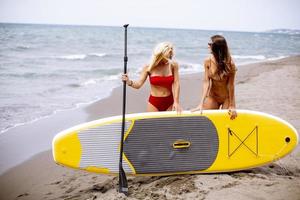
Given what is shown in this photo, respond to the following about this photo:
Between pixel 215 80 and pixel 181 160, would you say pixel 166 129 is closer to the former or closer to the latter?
pixel 181 160

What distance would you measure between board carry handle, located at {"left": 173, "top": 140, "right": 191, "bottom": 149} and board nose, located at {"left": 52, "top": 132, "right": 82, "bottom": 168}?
101 centimetres

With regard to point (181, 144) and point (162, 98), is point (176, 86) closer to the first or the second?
point (162, 98)

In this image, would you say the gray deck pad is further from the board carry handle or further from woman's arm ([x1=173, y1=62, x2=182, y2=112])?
woman's arm ([x1=173, y1=62, x2=182, y2=112])

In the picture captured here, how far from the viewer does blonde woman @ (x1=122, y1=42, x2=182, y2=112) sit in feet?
12.2

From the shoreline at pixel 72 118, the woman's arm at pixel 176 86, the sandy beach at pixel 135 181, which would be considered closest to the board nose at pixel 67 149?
the sandy beach at pixel 135 181

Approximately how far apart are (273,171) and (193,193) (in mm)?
1193

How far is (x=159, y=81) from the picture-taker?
12.5ft

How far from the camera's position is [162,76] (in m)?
3.82

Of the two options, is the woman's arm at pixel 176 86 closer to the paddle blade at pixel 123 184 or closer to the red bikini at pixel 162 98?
the red bikini at pixel 162 98

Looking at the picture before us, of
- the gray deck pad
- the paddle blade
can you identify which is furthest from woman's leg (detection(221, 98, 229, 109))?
the paddle blade

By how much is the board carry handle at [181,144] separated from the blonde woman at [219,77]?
0.40 m

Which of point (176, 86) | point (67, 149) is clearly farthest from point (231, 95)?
point (67, 149)

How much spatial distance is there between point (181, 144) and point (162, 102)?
497mm

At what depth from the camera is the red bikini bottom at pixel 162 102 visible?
A: 396 cm
